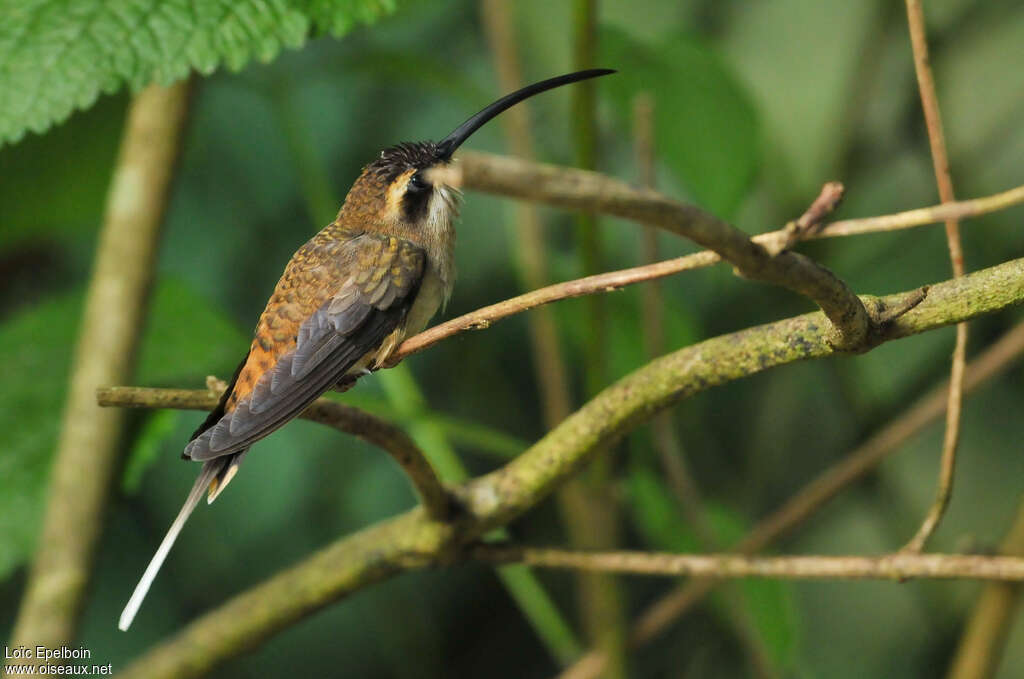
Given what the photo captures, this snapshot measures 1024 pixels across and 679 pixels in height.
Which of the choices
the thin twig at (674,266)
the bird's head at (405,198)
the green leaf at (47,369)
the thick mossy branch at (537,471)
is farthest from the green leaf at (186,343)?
the thin twig at (674,266)

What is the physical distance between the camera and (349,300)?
538 mm

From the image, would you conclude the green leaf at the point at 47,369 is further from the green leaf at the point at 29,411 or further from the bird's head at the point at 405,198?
the bird's head at the point at 405,198

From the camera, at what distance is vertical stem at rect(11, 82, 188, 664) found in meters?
0.94

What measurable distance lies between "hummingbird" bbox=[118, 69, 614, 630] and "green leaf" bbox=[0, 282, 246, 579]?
52 centimetres

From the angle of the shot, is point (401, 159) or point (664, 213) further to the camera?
point (401, 159)

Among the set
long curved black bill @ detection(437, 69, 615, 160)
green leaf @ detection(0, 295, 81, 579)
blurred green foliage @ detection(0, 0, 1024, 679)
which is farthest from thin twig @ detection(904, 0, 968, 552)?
green leaf @ detection(0, 295, 81, 579)

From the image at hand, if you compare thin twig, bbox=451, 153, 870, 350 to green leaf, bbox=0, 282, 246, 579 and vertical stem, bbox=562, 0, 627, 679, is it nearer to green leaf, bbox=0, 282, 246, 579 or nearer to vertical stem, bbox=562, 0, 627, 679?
vertical stem, bbox=562, 0, 627, 679

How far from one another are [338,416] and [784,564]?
361 millimetres

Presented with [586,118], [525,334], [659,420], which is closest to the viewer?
[586,118]

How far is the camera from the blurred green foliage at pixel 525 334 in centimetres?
123

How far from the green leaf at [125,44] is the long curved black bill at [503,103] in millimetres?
157

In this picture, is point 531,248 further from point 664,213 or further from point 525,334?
point 664,213

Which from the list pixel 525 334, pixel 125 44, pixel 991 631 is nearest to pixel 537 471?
pixel 125 44

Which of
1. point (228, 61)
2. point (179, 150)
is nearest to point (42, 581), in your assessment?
point (179, 150)
